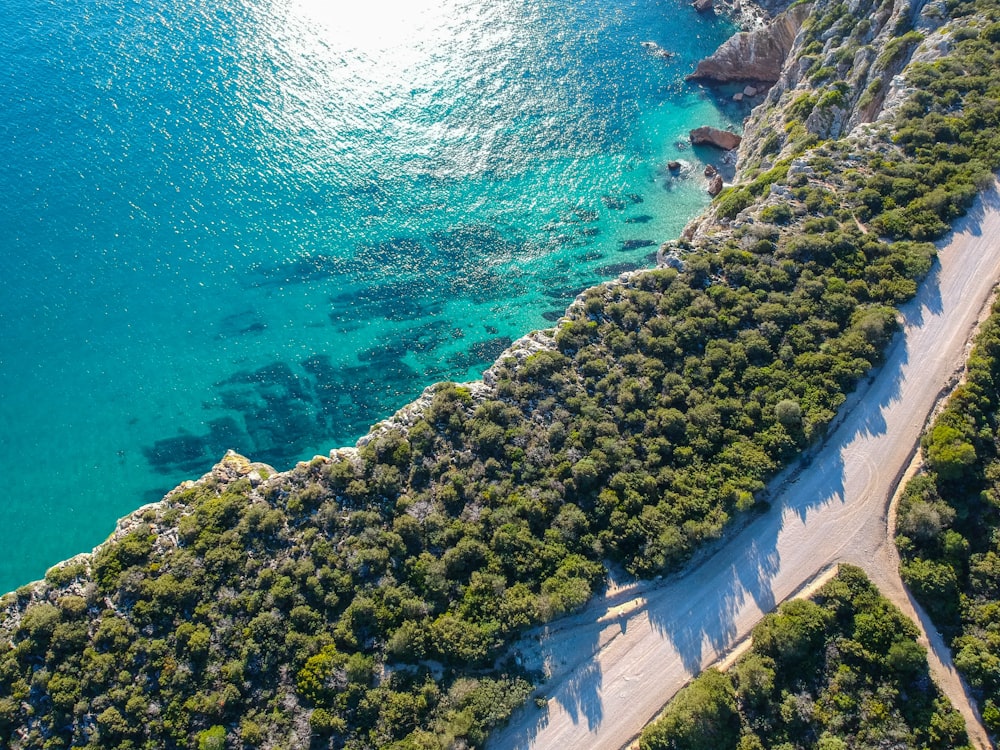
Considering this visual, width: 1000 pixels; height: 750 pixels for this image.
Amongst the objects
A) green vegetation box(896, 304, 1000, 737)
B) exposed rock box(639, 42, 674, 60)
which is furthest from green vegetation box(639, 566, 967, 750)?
exposed rock box(639, 42, 674, 60)

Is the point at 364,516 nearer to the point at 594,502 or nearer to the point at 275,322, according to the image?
the point at 594,502

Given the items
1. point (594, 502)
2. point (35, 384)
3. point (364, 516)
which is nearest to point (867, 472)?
point (594, 502)

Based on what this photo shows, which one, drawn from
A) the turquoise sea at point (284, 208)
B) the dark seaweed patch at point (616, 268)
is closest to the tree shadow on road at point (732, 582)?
the dark seaweed patch at point (616, 268)

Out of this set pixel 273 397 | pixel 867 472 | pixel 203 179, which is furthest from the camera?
pixel 203 179

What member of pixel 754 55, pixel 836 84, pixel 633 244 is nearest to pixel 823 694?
pixel 633 244

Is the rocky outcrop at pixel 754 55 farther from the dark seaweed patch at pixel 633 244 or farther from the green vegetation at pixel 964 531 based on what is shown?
the green vegetation at pixel 964 531

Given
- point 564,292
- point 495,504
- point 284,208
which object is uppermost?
point 284,208

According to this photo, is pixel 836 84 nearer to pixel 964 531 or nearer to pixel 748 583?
pixel 964 531
